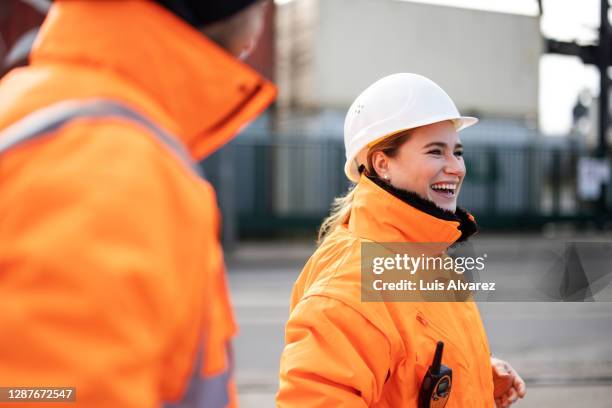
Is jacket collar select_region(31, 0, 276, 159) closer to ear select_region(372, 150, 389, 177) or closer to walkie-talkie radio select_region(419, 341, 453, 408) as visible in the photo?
walkie-talkie radio select_region(419, 341, 453, 408)

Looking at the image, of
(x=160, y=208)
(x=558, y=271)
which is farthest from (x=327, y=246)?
(x=558, y=271)

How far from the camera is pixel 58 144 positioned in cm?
74

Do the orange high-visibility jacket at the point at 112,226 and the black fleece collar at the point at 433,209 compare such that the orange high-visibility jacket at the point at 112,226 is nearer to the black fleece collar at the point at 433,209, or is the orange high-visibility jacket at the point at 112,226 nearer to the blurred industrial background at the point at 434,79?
the black fleece collar at the point at 433,209

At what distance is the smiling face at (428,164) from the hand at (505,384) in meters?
0.54

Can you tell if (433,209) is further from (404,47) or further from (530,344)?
(404,47)

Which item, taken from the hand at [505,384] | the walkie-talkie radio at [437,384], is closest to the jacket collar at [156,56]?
the walkie-talkie radio at [437,384]

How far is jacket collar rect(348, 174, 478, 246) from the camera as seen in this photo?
199 centimetres

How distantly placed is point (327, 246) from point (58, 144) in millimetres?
1380

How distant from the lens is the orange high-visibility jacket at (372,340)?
5.56 ft

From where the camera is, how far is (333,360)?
5.57ft

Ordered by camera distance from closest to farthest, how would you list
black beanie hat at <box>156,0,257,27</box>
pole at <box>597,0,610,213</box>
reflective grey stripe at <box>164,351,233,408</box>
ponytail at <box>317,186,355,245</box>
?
reflective grey stripe at <box>164,351,233,408</box> → black beanie hat at <box>156,0,257,27</box> → ponytail at <box>317,186,355,245</box> → pole at <box>597,0,610,213</box>

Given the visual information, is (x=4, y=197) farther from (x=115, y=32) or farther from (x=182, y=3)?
(x=182, y=3)

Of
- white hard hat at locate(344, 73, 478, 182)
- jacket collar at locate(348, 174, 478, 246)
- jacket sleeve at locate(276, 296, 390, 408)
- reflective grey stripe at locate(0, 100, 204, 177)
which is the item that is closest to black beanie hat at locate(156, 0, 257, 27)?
reflective grey stripe at locate(0, 100, 204, 177)

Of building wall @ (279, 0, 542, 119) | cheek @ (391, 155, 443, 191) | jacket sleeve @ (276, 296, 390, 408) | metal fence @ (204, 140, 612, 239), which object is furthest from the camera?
building wall @ (279, 0, 542, 119)
